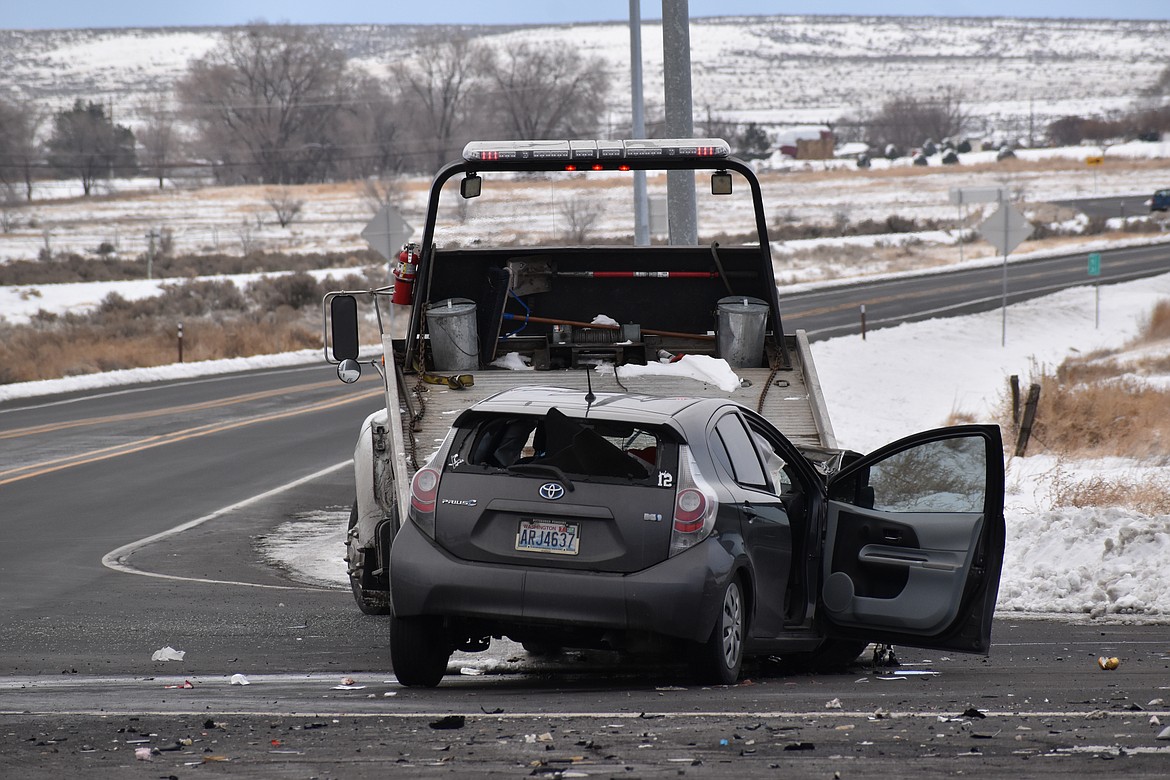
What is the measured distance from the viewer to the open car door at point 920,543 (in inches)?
294

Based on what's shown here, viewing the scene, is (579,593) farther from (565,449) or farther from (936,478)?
(936,478)

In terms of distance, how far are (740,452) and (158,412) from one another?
1980cm

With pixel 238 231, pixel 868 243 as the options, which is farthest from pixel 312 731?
pixel 238 231

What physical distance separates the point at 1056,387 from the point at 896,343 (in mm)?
11735

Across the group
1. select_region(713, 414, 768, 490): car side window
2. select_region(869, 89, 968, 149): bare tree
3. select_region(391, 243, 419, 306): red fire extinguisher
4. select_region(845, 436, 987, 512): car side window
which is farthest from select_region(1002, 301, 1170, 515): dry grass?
select_region(869, 89, 968, 149): bare tree

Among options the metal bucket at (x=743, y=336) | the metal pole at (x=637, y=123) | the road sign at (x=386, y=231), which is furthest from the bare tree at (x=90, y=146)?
the metal bucket at (x=743, y=336)

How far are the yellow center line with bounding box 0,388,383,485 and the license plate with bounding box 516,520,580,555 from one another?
12.9 m

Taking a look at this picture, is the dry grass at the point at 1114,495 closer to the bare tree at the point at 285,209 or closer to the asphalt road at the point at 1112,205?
the asphalt road at the point at 1112,205

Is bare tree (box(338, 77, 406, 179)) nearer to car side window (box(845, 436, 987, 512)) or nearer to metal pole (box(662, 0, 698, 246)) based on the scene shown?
metal pole (box(662, 0, 698, 246))

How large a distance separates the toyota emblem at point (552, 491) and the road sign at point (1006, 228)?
27.9 m

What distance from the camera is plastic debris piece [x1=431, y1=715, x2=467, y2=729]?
6223mm

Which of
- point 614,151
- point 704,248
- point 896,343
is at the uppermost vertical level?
point 614,151

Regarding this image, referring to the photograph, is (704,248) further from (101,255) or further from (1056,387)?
(101,255)

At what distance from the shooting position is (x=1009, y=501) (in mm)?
14891
